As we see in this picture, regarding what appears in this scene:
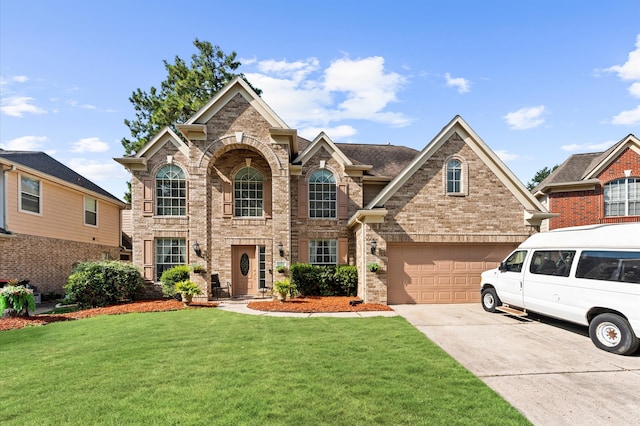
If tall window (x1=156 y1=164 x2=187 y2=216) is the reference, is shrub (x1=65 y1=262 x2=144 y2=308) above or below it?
below

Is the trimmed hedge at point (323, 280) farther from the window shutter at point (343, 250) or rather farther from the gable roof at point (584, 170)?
the gable roof at point (584, 170)

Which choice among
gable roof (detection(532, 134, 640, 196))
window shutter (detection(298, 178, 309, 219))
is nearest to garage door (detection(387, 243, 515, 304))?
window shutter (detection(298, 178, 309, 219))

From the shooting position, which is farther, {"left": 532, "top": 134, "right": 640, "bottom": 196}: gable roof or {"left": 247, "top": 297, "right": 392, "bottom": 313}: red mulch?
{"left": 532, "top": 134, "right": 640, "bottom": 196}: gable roof

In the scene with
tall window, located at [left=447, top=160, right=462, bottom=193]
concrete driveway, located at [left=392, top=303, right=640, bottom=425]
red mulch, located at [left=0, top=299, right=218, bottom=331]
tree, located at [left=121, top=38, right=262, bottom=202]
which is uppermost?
tree, located at [left=121, top=38, right=262, bottom=202]

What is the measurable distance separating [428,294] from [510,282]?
316 cm

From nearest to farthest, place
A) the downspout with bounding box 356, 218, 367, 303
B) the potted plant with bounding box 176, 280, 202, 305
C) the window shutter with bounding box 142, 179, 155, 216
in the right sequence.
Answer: the downspout with bounding box 356, 218, 367, 303 → the potted plant with bounding box 176, 280, 202, 305 → the window shutter with bounding box 142, 179, 155, 216

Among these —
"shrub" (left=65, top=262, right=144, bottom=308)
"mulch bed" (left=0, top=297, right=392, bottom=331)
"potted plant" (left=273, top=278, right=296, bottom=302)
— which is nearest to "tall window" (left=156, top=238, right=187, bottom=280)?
"shrub" (left=65, top=262, right=144, bottom=308)

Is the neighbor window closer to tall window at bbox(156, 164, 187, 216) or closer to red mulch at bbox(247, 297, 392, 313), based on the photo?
tall window at bbox(156, 164, 187, 216)

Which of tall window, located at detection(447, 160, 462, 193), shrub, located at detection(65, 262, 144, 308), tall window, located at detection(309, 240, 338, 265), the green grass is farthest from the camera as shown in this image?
tall window, located at detection(309, 240, 338, 265)

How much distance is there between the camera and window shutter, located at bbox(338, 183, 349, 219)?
15.9m

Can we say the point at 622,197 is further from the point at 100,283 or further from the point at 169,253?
the point at 100,283

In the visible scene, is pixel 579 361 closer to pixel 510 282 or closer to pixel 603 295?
pixel 603 295

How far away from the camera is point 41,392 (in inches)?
203

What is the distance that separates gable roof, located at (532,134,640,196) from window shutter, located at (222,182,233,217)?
1681 centimetres
